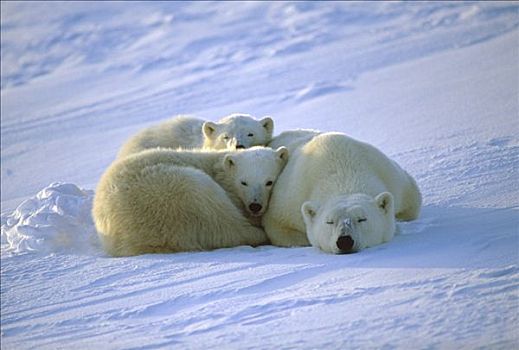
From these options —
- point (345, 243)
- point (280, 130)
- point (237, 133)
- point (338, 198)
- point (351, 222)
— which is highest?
point (237, 133)

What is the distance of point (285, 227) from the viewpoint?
16.2ft

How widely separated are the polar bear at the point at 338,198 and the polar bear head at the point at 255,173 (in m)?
0.10

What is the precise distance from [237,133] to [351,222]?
2580 mm

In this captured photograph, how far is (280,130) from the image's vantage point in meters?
8.90

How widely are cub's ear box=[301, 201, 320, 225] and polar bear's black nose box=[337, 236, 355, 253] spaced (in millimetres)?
377

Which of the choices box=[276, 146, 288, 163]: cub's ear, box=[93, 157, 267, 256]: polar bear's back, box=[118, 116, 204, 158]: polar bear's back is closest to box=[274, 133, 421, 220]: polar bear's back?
box=[276, 146, 288, 163]: cub's ear

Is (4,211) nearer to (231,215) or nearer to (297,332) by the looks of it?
(231,215)

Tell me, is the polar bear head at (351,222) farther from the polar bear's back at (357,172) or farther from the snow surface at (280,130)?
the polar bear's back at (357,172)

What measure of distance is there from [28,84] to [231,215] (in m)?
12.3

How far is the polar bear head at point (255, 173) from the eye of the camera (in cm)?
524

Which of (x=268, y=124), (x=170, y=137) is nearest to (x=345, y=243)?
(x=268, y=124)

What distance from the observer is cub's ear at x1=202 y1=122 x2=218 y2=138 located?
663 centimetres

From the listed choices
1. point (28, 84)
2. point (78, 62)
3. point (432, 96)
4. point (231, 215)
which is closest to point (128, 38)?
point (78, 62)

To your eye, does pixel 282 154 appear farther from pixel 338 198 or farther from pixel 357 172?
pixel 338 198
